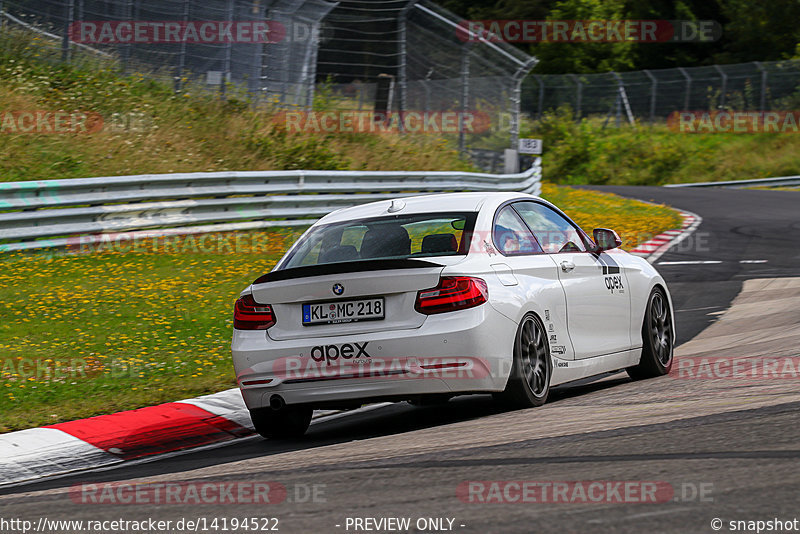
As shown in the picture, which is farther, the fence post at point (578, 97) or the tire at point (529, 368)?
the fence post at point (578, 97)

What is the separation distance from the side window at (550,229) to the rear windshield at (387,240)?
70 cm

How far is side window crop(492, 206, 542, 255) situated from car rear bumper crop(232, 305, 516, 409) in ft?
2.24

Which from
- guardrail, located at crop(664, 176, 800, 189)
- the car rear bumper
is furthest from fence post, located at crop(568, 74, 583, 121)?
the car rear bumper

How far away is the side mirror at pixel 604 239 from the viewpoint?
8.23 m

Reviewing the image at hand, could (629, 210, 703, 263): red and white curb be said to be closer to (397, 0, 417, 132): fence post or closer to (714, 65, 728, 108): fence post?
(397, 0, 417, 132): fence post

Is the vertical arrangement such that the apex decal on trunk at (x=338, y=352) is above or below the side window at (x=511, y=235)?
below

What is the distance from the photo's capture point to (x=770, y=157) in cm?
4450

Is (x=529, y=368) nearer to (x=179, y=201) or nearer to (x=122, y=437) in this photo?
(x=122, y=437)

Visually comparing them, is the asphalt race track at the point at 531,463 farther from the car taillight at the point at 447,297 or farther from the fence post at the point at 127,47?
the fence post at the point at 127,47

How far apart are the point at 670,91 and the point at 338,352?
44440 mm

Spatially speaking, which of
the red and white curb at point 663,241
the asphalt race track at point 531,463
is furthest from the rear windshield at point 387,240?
the red and white curb at point 663,241

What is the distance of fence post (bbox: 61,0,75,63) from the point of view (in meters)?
18.9

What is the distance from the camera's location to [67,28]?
19.3 metres

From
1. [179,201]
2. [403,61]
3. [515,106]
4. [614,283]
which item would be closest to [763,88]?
[515,106]
